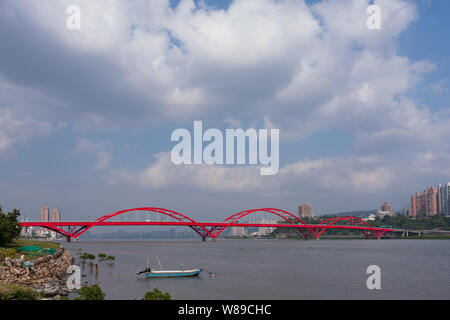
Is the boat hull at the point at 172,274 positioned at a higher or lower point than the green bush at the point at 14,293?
lower

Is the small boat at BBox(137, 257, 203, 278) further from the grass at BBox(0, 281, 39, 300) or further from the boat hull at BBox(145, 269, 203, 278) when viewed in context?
the grass at BBox(0, 281, 39, 300)

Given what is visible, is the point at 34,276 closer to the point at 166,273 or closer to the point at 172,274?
the point at 166,273

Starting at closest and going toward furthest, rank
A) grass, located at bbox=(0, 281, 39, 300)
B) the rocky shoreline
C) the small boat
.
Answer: grass, located at bbox=(0, 281, 39, 300) < the rocky shoreline < the small boat

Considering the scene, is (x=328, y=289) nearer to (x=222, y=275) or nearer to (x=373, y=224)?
(x=222, y=275)

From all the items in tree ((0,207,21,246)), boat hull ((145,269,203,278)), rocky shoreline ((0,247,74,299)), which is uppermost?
tree ((0,207,21,246))

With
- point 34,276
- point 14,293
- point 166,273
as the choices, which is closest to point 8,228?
point 34,276

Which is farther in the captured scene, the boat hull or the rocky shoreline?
the boat hull

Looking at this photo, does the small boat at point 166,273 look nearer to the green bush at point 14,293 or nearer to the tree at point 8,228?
the tree at point 8,228

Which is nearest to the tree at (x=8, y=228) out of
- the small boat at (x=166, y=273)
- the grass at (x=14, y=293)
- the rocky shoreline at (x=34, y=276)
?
the rocky shoreline at (x=34, y=276)

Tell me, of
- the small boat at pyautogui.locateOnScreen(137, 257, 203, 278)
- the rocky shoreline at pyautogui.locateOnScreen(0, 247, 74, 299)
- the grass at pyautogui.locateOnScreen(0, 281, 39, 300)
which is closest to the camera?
the grass at pyautogui.locateOnScreen(0, 281, 39, 300)

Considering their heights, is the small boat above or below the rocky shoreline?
below

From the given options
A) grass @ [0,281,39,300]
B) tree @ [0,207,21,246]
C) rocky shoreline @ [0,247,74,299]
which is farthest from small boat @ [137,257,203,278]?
grass @ [0,281,39,300]

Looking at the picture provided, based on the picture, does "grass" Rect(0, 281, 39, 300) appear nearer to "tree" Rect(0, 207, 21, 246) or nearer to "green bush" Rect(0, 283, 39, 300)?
"green bush" Rect(0, 283, 39, 300)
